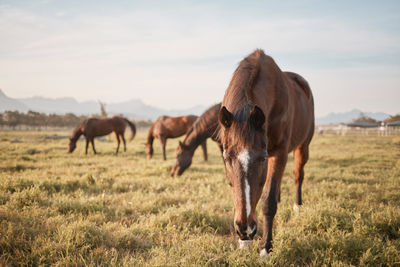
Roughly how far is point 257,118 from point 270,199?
137cm

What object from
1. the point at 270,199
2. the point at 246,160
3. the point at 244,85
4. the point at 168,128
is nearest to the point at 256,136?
the point at 246,160

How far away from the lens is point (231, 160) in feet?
7.43

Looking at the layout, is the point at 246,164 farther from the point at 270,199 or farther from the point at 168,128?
the point at 168,128

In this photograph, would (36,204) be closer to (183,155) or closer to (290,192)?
(183,155)

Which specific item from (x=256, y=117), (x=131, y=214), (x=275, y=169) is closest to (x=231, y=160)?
(x=256, y=117)

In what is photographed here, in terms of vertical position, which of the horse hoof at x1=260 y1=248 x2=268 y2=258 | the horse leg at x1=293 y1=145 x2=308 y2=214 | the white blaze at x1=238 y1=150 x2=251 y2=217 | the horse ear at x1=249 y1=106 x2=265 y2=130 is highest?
the horse ear at x1=249 y1=106 x2=265 y2=130

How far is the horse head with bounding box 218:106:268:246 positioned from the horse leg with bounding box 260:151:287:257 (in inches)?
31.1

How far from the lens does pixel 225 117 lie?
2.26 m

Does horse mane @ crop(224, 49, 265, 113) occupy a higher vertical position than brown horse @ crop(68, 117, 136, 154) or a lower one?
higher

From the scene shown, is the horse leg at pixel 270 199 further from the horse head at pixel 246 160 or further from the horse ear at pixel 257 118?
the horse ear at pixel 257 118

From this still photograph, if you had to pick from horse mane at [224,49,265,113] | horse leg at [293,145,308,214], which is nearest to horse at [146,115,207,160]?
horse leg at [293,145,308,214]

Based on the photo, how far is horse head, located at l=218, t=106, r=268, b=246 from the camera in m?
2.12

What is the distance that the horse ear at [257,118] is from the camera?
6.97ft

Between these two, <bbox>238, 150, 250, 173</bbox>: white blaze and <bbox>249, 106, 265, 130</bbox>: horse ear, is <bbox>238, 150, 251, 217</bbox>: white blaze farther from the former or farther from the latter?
<bbox>249, 106, 265, 130</bbox>: horse ear
